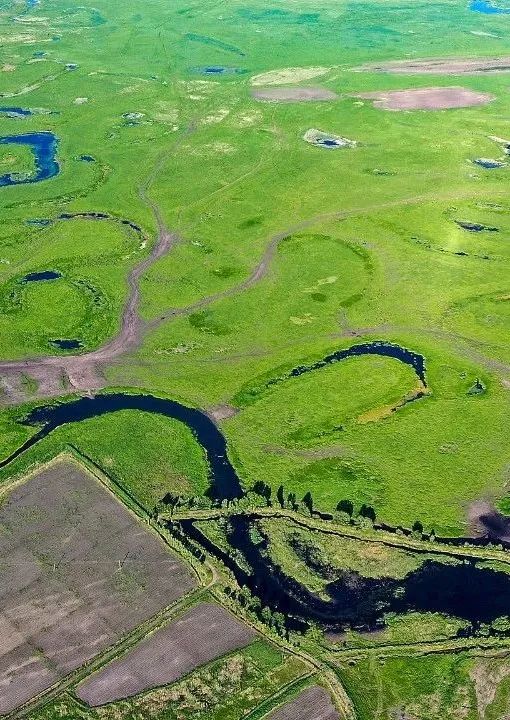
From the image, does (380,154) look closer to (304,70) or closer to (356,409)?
(304,70)

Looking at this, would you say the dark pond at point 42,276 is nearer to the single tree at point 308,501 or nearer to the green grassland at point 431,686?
the single tree at point 308,501

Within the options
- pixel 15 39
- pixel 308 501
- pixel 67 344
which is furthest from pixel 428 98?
pixel 308 501

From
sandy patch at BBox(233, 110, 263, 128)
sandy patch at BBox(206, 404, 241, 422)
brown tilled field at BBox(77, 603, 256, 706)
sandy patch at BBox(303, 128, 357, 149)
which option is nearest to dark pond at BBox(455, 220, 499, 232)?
sandy patch at BBox(303, 128, 357, 149)

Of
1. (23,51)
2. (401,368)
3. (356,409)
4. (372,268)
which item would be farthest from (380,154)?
(23,51)

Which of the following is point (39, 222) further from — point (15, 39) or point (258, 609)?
point (15, 39)

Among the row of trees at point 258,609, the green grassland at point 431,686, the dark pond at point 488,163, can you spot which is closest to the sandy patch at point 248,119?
the dark pond at point 488,163

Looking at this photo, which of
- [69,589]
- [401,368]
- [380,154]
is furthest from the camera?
[380,154]
